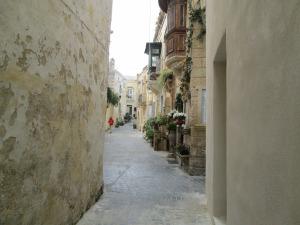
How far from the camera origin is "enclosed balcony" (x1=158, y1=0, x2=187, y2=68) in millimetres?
14000

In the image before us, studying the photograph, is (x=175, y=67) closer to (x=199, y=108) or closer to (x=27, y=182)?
(x=199, y=108)

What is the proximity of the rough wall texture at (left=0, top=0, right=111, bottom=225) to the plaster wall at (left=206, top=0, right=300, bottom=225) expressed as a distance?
6.19 ft

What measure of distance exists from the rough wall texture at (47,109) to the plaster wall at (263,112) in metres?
1.89

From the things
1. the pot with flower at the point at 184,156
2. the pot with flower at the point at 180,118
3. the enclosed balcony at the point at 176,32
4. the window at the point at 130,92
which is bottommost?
the pot with flower at the point at 184,156

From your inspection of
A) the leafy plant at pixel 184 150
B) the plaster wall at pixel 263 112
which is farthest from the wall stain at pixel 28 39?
the leafy plant at pixel 184 150

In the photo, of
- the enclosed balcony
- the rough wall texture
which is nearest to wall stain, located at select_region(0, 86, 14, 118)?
the rough wall texture

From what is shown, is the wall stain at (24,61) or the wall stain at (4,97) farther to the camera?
the wall stain at (24,61)

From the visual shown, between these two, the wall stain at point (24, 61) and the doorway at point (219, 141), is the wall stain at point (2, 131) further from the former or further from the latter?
the doorway at point (219, 141)

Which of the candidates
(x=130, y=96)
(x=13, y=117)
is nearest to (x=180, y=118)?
(x=13, y=117)

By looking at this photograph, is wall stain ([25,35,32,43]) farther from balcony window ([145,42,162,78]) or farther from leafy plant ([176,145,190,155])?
balcony window ([145,42,162,78])

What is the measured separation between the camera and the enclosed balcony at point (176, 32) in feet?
45.9

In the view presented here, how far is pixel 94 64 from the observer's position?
5.02 metres

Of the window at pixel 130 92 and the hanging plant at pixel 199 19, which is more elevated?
the window at pixel 130 92

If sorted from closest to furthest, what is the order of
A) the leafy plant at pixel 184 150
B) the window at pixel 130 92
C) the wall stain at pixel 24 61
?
the wall stain at pixel 24 61, the leafy plant at pixel 184 150, the window at pixel 130 92
